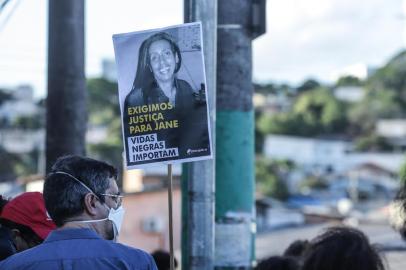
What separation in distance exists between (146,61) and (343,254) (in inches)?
46.4

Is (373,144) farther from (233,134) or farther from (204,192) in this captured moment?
(204,192)

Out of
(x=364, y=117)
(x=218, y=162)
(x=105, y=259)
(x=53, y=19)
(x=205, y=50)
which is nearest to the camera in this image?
(x=105, y=259)

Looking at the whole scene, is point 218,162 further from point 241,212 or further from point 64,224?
point 64,224

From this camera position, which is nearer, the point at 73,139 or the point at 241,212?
the point at 241,212

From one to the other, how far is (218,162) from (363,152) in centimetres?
8015

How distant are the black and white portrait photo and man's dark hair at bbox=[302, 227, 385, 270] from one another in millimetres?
617

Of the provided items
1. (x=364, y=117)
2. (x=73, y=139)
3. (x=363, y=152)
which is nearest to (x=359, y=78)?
(x=364, y=117)

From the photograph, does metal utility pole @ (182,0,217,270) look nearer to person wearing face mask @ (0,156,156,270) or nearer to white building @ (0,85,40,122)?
person wearing face mask @ (0,156,156,270)

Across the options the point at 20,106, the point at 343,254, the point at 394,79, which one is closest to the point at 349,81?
the point at 394,79

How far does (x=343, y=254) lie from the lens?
2986 mm

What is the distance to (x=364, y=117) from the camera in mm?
89062

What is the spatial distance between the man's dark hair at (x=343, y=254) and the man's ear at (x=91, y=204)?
0.86 m

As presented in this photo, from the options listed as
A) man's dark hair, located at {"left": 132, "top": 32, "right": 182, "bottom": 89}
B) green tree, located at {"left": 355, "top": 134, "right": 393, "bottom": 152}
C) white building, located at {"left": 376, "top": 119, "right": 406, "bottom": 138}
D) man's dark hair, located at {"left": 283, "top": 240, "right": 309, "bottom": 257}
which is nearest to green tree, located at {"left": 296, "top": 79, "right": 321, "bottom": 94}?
white building, located at {"left": 376, "top": 119, "right": 406, "bottom": 138}

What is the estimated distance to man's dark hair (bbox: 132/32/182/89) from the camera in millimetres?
3367
